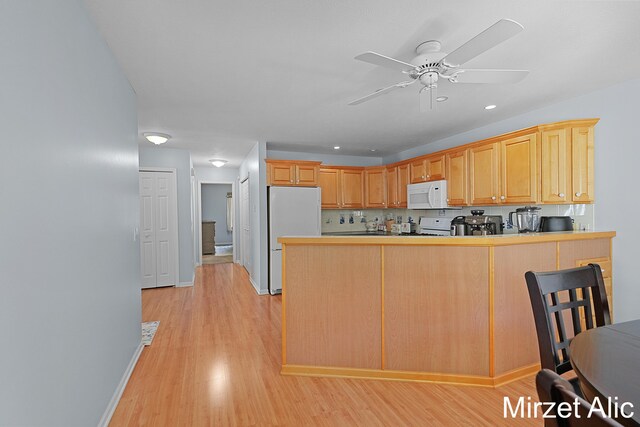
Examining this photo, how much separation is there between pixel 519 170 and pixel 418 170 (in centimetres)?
172

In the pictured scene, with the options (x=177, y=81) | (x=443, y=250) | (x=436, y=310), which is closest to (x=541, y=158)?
(x=443, y=250)

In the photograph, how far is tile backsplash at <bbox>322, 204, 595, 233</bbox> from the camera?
10.7ft

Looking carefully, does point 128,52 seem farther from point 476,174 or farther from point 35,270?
point 476,174

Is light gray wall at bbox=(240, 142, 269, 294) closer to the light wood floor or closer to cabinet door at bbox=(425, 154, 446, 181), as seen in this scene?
the light wood floor

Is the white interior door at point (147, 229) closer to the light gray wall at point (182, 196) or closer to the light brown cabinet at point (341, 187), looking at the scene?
the light gray wall at point (182, 196)

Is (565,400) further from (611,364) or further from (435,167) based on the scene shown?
(435,167)

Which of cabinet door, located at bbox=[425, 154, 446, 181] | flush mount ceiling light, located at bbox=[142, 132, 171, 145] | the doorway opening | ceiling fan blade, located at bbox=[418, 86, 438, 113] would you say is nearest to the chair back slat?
ceiling fan blade, located at bbox=[418, 86, 438, 113]

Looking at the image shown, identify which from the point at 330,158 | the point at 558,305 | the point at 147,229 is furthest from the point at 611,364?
the point at 147,229

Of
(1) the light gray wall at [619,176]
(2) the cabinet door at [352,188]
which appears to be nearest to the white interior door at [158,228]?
(2) the cabinet door at [352,188]

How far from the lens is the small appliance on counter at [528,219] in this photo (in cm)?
350

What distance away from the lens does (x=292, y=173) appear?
16.9ft

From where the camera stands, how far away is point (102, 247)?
6.37 ft

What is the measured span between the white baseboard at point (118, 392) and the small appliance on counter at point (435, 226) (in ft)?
14.0

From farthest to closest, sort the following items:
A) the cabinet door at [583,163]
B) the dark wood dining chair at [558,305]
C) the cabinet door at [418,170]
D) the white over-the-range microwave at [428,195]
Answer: the cabinet door at [418,170] → the white over-the-range microwave at [428,195] → the cabinet door at [583,163] → the dark wood dining chair at [558,305]
